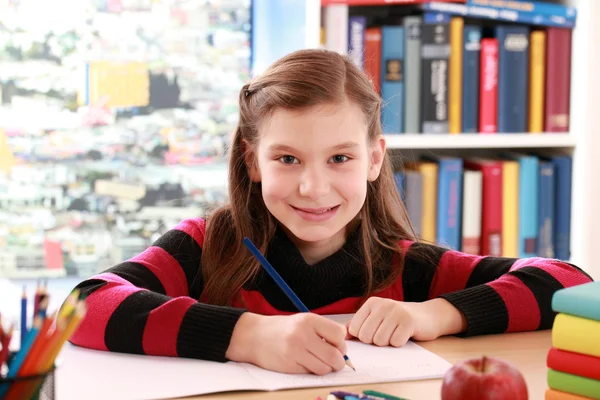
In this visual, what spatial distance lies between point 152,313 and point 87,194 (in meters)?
1.57

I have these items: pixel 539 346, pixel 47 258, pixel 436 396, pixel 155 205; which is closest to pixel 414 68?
pixel 155 205

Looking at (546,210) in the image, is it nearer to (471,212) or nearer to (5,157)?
(471,212)

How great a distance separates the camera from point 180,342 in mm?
1068

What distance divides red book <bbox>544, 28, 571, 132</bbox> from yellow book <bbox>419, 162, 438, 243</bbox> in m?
0.36

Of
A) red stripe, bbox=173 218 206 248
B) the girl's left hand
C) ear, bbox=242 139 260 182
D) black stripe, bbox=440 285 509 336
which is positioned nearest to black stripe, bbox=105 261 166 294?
red stripe, bbox=173 218 206 248

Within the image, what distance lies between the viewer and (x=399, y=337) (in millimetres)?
1122

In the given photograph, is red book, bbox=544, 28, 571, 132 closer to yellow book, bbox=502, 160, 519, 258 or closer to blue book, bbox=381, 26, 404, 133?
yellow book, bbox=502, 160, 519, 258

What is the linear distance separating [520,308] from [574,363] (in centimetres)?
42

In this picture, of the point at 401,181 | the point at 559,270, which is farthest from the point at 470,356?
the point at 401,181

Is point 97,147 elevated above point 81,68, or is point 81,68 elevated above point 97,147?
point 81,68

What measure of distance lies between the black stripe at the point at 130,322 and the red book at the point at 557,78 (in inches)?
64.6

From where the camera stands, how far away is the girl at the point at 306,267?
1.08 meters

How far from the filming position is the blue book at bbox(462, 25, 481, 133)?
2416 mm

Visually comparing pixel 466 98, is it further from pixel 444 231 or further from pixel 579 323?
pixel 579 323
